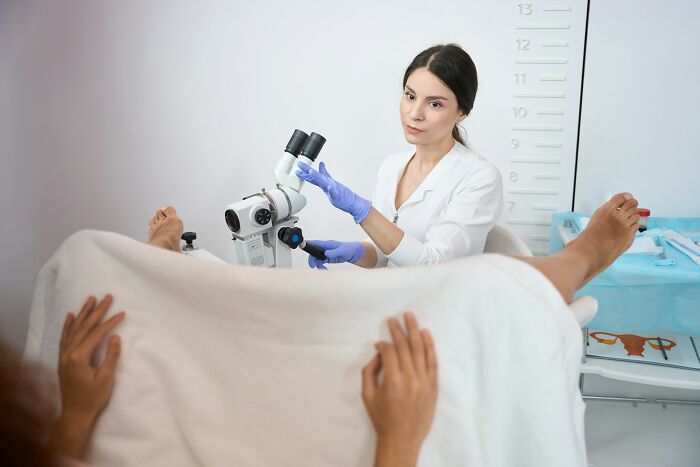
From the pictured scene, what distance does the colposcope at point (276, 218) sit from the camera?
1.41m

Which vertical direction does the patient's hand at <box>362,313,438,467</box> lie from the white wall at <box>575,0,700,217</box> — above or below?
below

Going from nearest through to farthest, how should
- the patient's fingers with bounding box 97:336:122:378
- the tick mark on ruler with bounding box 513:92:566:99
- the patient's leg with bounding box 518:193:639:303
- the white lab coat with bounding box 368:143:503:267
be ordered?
the patient's fingers with bounding box 97:336:122:378, the patient's leg with bounding box 518:193:639:303, the white lab coat with bounding box 368:143:503:267, the tick mark on ruler with bounding box 513:92:566:99

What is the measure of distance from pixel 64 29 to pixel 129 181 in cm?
62

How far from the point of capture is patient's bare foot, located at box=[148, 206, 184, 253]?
1.44m

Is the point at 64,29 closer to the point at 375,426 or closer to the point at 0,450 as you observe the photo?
the point at 375,426

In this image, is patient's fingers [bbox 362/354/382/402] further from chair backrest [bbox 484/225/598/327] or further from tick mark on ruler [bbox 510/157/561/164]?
tick mark on ruler [bbox 510/157/561/164]

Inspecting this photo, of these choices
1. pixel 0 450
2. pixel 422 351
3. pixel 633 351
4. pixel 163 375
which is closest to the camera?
pixel 0 450

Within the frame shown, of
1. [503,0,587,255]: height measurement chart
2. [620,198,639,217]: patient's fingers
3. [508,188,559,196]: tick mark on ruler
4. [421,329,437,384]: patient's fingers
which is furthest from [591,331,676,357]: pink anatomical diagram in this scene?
[421,329,437,384]: patient's fingers

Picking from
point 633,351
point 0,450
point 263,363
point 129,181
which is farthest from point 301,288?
point 129,181

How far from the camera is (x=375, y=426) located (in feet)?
2.62

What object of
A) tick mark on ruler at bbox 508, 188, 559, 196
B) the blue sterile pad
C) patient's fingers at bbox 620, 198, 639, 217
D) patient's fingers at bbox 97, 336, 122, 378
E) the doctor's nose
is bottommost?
the blue sterile pad

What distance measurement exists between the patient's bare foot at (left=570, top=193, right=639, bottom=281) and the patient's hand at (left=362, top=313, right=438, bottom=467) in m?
0.49

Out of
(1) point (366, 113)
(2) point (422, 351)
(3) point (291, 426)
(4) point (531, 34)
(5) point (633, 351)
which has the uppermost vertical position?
(4) point (531, 34)

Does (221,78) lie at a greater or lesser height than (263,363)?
greater
